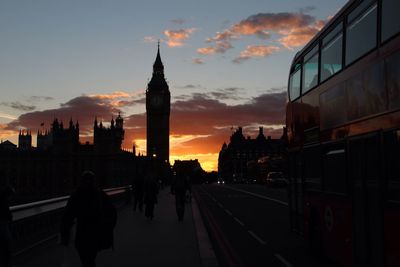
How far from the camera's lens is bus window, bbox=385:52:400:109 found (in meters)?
6.95

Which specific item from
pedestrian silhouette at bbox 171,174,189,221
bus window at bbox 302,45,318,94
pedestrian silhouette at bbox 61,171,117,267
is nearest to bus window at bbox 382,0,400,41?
bus window at bbox 302,45,318,94

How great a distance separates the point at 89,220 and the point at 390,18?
466 centimetres

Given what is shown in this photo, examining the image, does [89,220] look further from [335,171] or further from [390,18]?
[390,18]

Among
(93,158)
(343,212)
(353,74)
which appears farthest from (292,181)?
(93,158)

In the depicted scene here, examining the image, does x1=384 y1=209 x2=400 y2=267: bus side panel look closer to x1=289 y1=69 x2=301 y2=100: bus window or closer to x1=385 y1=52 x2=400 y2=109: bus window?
x1=385 y1=52 x2=400 y2=109: bus window

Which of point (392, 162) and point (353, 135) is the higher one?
point (353, 135)

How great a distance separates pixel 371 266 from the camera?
26.1 ft

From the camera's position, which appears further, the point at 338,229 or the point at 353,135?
the point at 338,229

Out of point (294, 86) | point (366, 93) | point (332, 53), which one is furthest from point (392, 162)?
point (294, 86)

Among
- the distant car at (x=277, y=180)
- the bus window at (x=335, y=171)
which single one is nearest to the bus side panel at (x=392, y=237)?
the bus window at (x=335, y=171)

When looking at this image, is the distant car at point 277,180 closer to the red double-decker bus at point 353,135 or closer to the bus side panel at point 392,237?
the red double-decker bus at point 353,135

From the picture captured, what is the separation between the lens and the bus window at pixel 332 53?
32.2 feet

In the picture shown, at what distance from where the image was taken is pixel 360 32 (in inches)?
342

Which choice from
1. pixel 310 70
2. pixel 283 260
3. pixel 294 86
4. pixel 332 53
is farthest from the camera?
pixel 294 86
